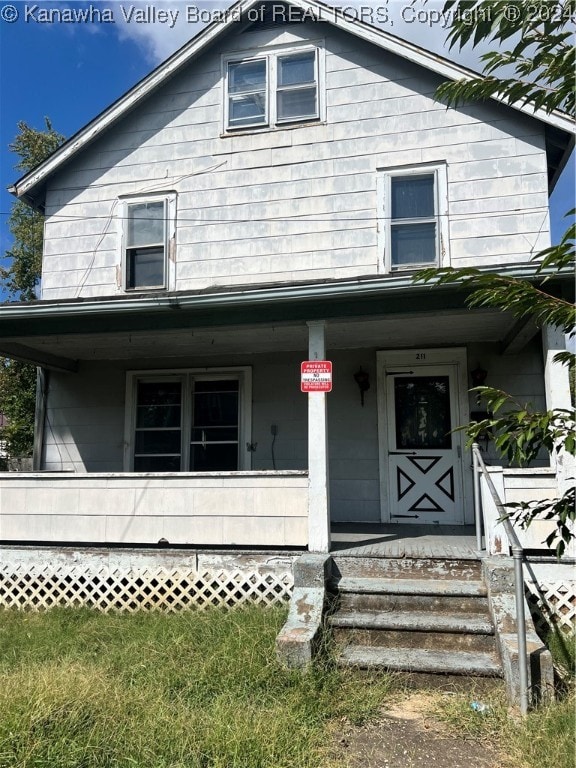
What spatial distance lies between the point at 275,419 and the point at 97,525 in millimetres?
2838

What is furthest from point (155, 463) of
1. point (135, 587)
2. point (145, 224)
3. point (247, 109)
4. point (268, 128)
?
point (247, 109)

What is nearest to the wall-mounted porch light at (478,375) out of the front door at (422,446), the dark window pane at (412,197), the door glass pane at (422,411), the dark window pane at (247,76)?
the front door at (422,446)

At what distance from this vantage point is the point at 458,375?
7.83 metres

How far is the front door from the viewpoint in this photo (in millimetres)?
7711

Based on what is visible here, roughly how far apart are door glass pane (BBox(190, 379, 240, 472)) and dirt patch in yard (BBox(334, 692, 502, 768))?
4.87 meters

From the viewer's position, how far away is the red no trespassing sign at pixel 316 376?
6.04 meters

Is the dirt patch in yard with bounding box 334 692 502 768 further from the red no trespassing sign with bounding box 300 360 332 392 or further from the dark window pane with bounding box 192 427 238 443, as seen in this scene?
the dark window pane with bounding box 192 427 238 443

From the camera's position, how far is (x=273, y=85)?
864 cm

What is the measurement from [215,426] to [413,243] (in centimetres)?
386

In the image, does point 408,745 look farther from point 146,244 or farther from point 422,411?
point 146,244

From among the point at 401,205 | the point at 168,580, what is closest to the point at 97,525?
the point at 168,580

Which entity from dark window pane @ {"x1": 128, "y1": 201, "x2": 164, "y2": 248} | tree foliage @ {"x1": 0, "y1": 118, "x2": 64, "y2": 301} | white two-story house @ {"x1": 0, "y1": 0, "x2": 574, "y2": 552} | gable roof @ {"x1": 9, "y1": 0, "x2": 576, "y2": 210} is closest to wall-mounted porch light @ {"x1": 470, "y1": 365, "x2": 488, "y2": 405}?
white two-story house @ {"x1": 0, "y1": 0, "x2": 574, "y2": 552}

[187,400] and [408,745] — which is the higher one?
[187,400]

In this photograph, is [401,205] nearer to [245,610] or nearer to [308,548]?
[308,548]
